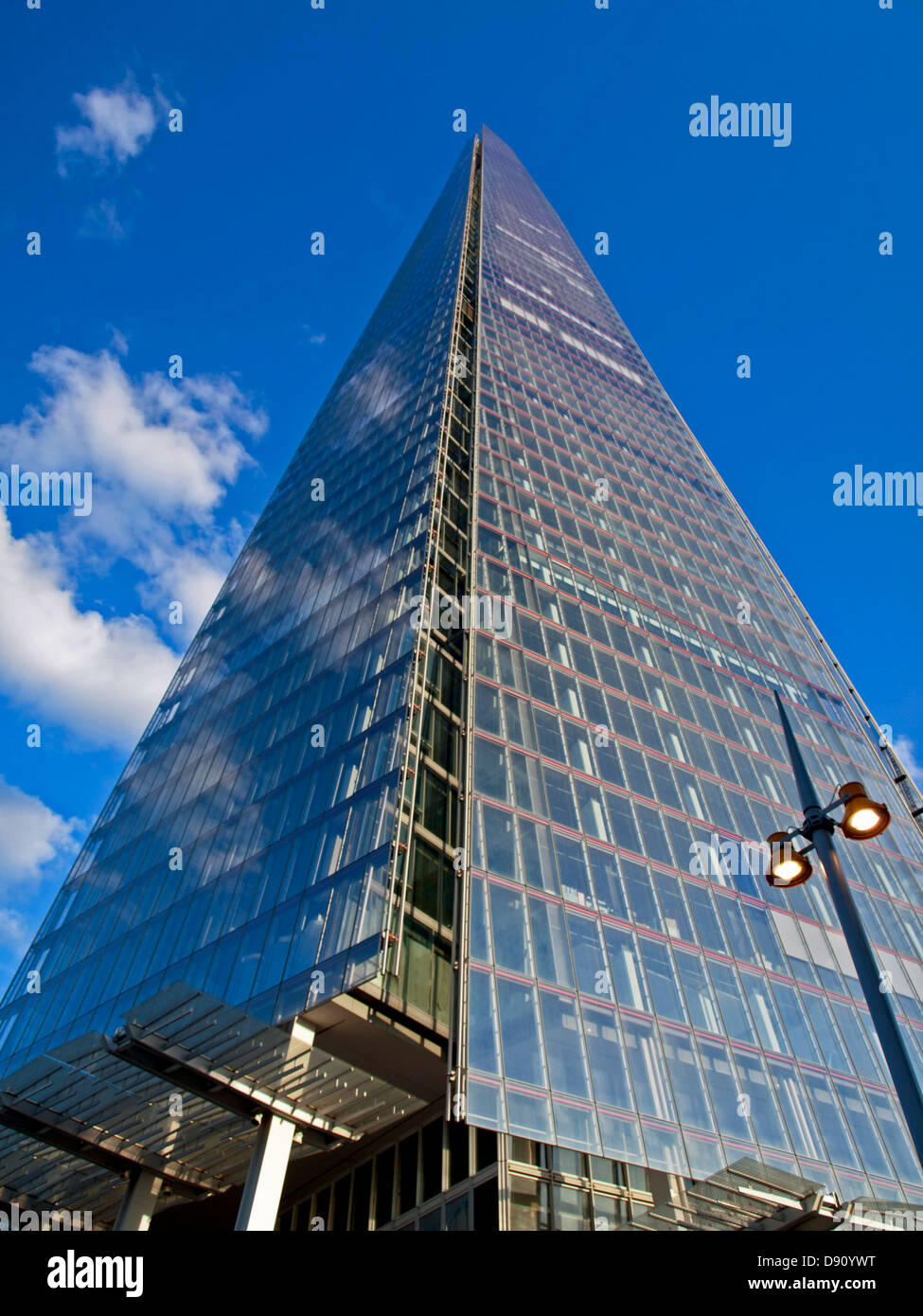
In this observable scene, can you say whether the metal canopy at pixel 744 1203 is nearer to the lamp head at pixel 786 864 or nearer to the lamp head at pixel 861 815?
the lamp head at pixel 786 864

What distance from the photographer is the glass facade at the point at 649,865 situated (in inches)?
773

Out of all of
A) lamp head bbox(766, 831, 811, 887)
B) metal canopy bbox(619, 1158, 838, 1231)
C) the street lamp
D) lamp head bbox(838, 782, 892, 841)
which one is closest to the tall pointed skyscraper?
metal canopy bbox(619, 1158, 838, 1231)

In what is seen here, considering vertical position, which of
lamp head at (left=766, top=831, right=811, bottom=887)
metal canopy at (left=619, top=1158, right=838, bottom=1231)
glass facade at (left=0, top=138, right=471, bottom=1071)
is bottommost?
metal canopy at (left=619, top=1158, right=838, bottom=1231)

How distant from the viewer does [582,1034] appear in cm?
1984

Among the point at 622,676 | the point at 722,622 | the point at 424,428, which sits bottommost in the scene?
the point at 622,676

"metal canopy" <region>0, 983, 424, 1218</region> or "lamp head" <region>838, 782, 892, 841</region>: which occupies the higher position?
"lamp head" <region>838, 782, 892, 841</region>

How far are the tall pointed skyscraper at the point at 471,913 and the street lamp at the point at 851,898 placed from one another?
10041 millimetres

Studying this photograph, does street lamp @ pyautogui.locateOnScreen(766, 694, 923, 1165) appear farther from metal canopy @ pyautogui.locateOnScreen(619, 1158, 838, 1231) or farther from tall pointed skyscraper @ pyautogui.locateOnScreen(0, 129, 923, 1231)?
metal canopy @ pyautogui.locateOnScreen(619, 1158, 838, 1231)

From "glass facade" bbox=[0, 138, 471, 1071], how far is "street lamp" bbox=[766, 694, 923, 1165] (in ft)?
38.2

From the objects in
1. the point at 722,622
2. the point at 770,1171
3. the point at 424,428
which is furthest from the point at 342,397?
the point at 770,1171

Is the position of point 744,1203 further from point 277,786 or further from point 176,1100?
point 277,786

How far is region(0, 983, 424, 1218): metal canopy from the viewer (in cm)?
1941
